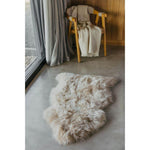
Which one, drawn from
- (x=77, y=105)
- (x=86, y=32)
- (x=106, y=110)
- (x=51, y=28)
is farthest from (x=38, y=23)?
(x=106, y=110)

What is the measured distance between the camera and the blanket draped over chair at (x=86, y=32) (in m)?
2.72

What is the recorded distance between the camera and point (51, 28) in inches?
100

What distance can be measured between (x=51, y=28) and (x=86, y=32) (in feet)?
1.68

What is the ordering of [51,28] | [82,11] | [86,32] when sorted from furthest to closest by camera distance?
[82,11] < [86,32] < [51,28]

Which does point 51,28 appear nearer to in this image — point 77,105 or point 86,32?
point 86,32

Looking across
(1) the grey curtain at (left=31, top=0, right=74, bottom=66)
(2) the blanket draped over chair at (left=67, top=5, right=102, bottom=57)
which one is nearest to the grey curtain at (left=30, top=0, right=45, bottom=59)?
(1) the grey curtain at (left=31, top=0, right=74, bottom=66)

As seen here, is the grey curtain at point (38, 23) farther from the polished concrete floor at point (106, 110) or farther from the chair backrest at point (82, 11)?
the chair backrest at point (82, 11)

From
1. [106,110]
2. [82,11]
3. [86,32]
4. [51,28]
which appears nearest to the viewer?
[106,110]

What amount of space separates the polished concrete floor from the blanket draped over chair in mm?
174

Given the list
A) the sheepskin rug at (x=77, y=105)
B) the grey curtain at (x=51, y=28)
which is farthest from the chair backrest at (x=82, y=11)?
the sheepskin rug at (x=77, y=105)

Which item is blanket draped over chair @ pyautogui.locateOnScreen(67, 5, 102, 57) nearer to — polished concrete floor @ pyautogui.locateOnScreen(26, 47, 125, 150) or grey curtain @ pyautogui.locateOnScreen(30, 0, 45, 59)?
polished concrete floor @ pyautogui.locateOnScreen(26, 47, 125, 150)

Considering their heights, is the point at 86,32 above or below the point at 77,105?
above
